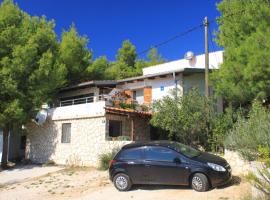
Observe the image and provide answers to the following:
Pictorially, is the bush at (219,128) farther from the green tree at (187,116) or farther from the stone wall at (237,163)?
the stone wall at (237,163)

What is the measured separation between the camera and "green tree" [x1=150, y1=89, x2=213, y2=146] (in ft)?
57.1

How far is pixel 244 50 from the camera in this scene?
50.5 feet

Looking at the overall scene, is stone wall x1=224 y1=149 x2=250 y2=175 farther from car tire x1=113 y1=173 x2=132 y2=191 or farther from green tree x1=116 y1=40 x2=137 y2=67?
green tree x1=116 y1=40 x2=137 y2=67

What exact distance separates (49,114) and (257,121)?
1550 centimetres

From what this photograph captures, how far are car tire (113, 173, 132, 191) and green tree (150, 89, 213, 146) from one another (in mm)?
5963

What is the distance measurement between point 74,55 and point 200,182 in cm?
1991

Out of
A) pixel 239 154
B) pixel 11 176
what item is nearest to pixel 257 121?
pixel 239 154

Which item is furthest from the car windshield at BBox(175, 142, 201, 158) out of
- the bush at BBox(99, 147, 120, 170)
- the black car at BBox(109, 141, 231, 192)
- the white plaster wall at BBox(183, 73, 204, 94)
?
the white plaster wall at BBox(183, 73, 204, 94)

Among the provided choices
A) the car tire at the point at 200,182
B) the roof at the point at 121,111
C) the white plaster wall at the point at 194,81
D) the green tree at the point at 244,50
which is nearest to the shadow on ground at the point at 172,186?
the car tire at the point at 200,182

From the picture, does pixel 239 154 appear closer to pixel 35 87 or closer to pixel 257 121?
pixel 257 121

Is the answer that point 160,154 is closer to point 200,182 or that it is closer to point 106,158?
point 200,182

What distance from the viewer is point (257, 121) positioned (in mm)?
12250

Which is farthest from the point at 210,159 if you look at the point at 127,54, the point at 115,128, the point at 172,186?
the point at 127,54

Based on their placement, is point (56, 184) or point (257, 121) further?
point (56, 184)
